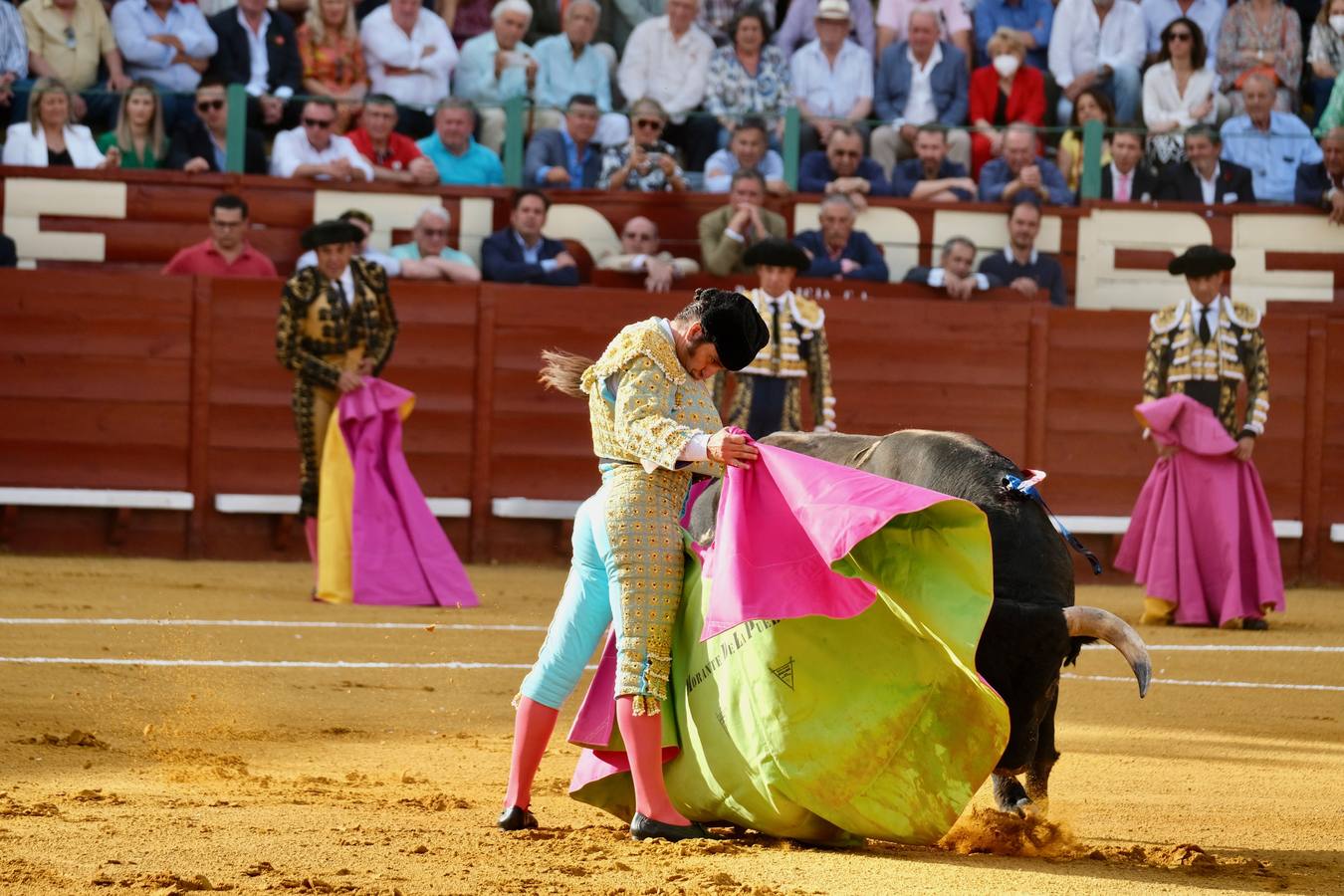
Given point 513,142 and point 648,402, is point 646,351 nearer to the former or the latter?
point 648,402

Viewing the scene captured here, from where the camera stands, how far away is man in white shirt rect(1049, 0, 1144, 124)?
1013 cm

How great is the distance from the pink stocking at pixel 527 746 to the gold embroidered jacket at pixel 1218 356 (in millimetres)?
4697

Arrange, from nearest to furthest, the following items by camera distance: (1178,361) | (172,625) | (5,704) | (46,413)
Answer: (5,704), (172,625), (1178,361), (46,413)

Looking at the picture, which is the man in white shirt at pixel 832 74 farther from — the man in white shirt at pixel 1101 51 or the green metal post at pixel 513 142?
the green metal post at pixel 513 142

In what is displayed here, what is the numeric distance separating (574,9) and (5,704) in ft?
19.0

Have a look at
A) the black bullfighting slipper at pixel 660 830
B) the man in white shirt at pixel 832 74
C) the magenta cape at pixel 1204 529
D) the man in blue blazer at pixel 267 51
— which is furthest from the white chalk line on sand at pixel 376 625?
the man in white shirt at pixel 832 74

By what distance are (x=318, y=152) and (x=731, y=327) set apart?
20.4 feet

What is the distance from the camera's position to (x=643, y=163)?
9.33 metres

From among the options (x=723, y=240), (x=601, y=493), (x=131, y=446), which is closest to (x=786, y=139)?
(x=723, y=240)

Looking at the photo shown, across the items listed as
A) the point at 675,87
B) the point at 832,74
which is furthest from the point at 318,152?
the point at 832,74

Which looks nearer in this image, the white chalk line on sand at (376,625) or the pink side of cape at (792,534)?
the pink side of cape at (792,534)

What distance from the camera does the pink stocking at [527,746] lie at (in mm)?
3506

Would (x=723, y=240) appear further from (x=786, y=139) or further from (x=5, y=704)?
(x=5, y=704)

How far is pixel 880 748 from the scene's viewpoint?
11.3 ft
